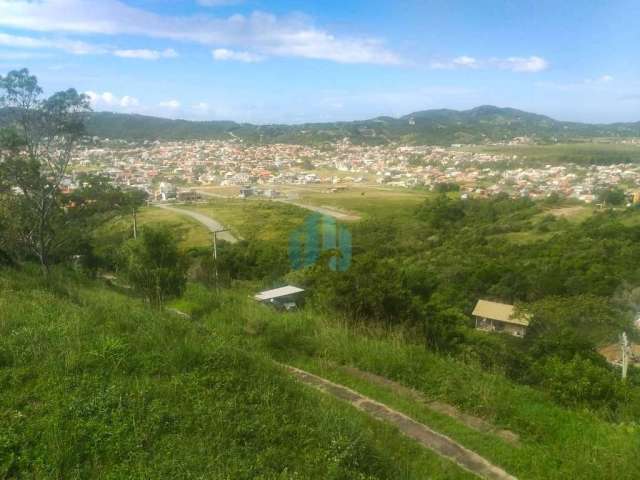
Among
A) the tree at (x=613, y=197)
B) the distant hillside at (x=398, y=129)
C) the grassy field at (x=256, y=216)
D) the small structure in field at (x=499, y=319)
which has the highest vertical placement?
the distant hillside at (x=398, y=129)

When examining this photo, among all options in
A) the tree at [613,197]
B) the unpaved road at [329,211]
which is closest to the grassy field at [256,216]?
the unpaved road at [329,211]

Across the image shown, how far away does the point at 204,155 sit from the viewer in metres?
60.7

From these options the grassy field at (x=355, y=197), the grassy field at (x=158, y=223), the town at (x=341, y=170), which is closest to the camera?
the grassy field at (x=158, y=223)

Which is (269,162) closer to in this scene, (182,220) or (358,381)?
(182,220)

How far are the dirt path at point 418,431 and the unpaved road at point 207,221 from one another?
867 inches

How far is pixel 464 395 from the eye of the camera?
3602 mm

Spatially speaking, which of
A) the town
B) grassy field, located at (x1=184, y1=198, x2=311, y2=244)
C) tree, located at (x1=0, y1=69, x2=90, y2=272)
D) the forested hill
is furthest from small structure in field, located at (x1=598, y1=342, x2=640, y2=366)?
the forested hill

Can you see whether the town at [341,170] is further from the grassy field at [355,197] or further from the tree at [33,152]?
the tree at [33,152]

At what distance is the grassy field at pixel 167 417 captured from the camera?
231cm

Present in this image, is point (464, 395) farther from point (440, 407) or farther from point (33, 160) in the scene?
point (33, 160)

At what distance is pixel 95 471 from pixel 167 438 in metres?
0.34

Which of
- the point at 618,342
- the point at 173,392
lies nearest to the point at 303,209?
the point at 618,342

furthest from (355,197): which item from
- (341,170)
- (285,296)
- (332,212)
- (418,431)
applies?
(418,431)

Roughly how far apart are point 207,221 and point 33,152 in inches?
774
